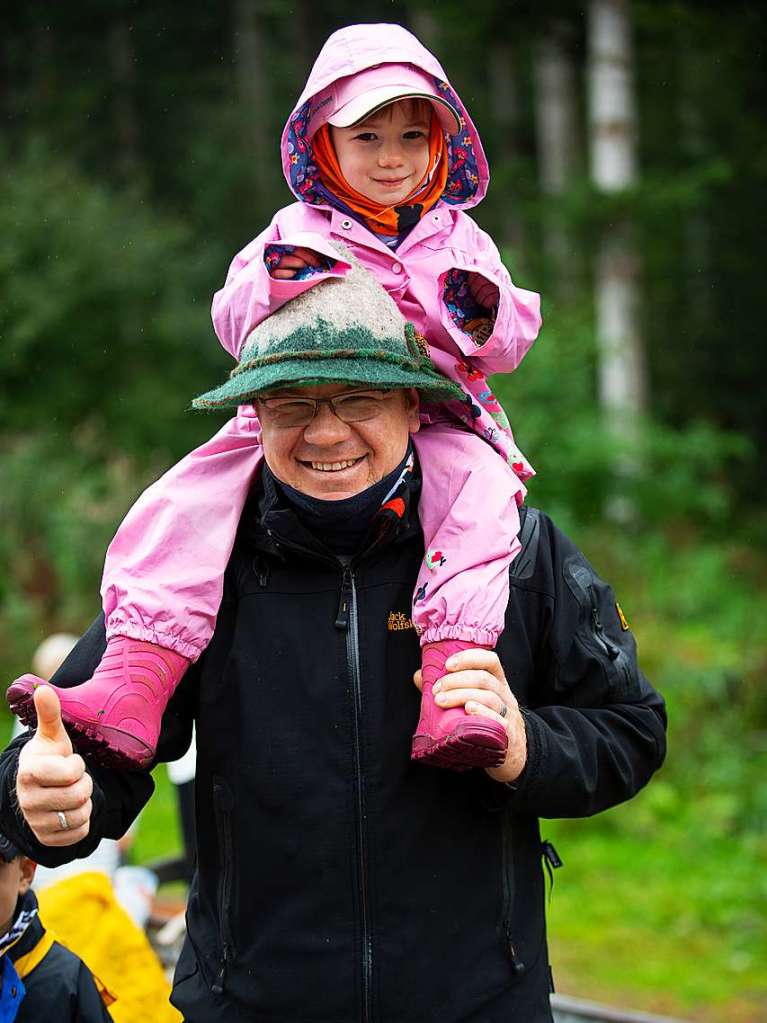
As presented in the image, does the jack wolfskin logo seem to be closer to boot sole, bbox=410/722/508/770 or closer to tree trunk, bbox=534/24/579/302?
boot sole, bbox=410/722/508/770

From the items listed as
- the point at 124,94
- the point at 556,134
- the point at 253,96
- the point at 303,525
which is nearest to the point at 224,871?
the point at 303,525

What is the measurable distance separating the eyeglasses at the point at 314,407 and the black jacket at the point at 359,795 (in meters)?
0.16

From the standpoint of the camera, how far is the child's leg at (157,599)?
2.02 m

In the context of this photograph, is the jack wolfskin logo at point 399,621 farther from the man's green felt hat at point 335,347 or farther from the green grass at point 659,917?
the green grass at point 659,917

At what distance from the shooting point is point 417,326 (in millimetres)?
2266

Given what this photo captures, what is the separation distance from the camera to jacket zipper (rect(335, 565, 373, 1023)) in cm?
202

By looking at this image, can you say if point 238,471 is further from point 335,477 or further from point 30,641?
point 30,641

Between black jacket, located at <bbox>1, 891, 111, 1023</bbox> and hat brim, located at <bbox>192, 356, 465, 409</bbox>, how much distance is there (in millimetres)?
1298

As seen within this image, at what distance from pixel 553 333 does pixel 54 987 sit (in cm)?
842

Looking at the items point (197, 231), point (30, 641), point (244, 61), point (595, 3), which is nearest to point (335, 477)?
point (30, 641)

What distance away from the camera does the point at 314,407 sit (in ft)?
6.84

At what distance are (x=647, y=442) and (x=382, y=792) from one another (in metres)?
9.75

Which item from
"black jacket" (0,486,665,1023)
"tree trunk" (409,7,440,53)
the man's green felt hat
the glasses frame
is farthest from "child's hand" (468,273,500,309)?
"tree trunk" (409,7,440,53)

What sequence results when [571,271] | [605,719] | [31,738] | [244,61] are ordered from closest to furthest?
[31,738] → [605,719] → [571,271] → [244,61]
